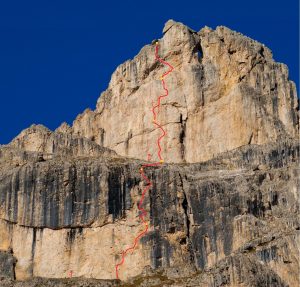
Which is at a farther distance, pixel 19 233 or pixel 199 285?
pixel 19 233

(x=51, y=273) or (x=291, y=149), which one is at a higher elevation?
(x=291, y=149)

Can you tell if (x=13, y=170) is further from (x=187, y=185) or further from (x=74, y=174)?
(x=187, y=185)

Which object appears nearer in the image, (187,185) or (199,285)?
(199,285)

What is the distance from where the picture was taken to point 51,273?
598ft

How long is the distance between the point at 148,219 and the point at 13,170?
20.9 metres

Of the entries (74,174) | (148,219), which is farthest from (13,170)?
(148,219)

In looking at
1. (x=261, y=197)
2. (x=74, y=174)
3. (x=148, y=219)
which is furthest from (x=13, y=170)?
(x=261, y=197)

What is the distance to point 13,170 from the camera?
188250 mm

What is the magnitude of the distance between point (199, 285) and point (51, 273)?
24.2 metres

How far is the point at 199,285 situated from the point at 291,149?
1195 inches

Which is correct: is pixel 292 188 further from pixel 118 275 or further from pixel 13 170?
pixel 13 170

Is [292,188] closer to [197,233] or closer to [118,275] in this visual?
[197,233]

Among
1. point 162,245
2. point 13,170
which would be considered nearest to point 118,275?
point 162,245

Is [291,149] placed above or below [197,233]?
above
